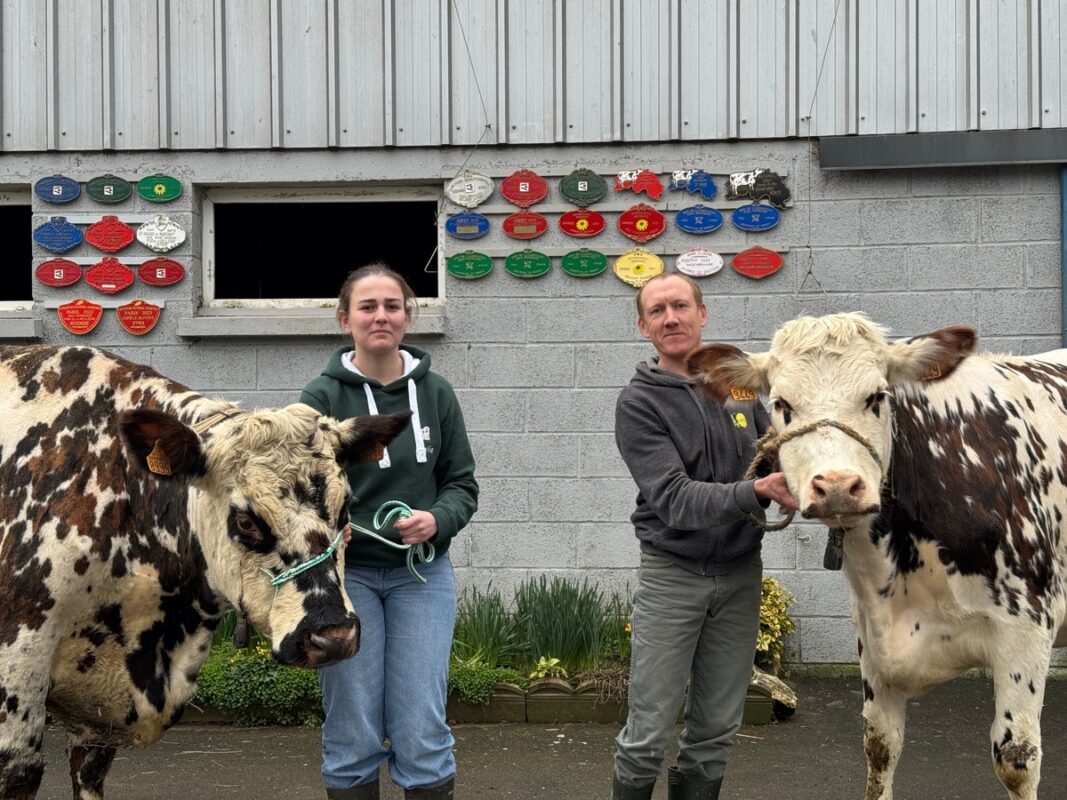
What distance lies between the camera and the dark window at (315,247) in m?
7.01

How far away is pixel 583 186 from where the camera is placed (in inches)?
262

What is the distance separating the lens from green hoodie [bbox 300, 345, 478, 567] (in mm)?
3504

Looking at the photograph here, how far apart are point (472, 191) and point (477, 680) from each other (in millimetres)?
2595

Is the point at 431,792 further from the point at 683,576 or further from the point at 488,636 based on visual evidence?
the point at 488,636

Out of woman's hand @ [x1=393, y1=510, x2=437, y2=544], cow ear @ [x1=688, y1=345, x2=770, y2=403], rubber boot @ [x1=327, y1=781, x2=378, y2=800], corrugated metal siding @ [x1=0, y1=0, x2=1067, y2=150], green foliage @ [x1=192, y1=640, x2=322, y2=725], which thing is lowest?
green foliage @ [x1=192, y1=640, x2=322, y2=725]

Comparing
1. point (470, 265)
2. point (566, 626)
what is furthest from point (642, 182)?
point (566, 626)

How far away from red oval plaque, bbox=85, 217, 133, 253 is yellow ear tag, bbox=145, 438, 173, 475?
387cm

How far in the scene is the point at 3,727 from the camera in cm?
339

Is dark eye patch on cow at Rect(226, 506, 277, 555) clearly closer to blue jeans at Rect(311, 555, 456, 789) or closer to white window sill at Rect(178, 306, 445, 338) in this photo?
blue jeans at Rect(311, 555, 456, 789)

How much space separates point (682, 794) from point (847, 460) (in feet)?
3.94

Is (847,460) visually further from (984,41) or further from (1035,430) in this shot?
(984,41)

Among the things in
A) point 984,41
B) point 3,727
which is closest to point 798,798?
point 3,727

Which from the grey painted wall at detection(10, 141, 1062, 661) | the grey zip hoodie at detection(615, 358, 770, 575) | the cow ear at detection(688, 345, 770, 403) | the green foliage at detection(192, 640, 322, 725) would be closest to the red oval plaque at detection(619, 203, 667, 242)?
the grey painted wall at detection(10, 141, 1062, 661)

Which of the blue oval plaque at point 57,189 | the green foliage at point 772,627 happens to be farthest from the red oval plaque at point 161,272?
the green foliage at point 772,627
